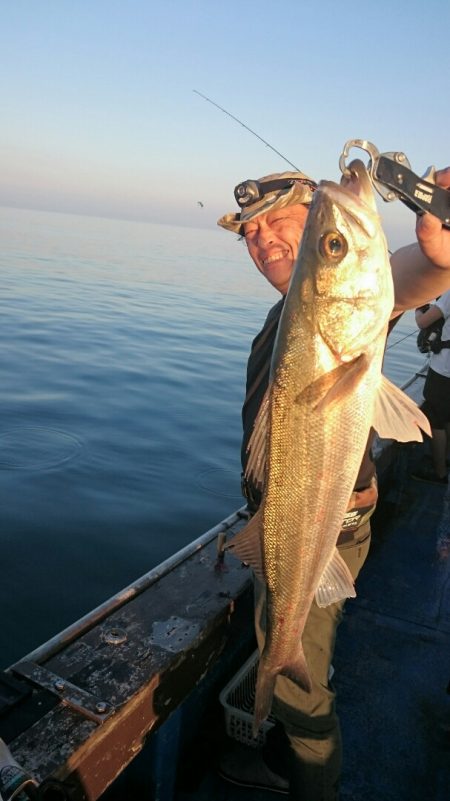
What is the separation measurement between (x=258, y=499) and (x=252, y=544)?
52cm

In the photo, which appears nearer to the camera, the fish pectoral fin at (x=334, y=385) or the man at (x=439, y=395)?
the fish pectoral fin at (x=334, y=385)

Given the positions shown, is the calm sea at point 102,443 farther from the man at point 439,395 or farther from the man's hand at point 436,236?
the man's hand at point 436,236

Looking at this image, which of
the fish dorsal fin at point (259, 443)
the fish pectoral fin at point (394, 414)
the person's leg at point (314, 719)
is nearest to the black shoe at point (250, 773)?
the person's leg at point (314, 719)

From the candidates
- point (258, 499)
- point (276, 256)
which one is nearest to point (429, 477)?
point (258, 499)

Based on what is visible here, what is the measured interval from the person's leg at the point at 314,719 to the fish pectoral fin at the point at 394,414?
116 centimetres

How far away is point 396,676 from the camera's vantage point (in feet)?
14.7

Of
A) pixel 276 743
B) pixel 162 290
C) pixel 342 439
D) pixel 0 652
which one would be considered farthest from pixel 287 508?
pixel 162 290

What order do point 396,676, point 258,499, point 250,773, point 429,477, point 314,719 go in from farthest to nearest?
point 429,477 → point 396,676 → point 250,773 → point 258,499 → point 314,719

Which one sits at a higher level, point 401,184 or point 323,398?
point 401,184

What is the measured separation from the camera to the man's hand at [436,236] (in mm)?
2186

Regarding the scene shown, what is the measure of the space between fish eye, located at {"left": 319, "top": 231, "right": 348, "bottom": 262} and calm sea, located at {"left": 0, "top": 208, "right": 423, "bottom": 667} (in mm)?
4934

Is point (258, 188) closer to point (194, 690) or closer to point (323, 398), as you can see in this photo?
point (323, 398)

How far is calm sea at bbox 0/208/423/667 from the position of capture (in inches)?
265

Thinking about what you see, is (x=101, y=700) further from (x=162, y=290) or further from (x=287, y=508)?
(x=162, y=290)
